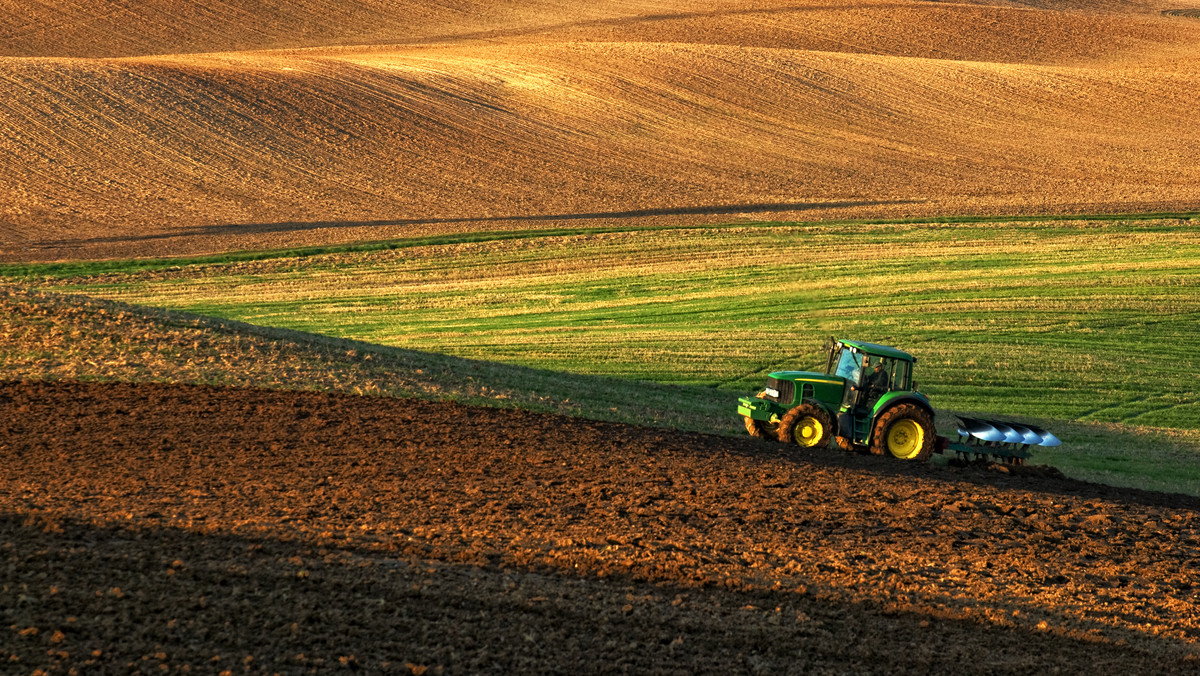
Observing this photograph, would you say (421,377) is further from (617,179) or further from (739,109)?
(739,109)

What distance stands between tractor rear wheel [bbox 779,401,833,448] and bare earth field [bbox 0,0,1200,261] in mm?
22004

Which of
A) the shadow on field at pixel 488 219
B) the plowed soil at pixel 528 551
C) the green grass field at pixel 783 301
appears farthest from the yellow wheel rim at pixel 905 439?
the shadow on field at pixel 488 219

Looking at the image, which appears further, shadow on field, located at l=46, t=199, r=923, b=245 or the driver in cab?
shadow on field, located at l=46, t=199, r=923, b=245

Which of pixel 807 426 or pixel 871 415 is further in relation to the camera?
pixel 807 426

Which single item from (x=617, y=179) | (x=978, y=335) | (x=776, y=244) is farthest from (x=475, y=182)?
(x=978, y=335)

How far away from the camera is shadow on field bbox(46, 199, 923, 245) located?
35438mm

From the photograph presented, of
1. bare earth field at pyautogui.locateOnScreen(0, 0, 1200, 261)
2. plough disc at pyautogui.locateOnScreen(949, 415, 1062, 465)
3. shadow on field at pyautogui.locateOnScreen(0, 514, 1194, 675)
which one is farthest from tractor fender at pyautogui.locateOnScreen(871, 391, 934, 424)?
bare earth field at pyautogui.locateOnScreen(0, 0, 1200, 261)

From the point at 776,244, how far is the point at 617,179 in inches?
389

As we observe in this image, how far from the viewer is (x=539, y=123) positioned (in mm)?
49438

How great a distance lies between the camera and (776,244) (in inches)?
1399

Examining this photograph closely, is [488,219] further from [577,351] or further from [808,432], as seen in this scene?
[808,432]

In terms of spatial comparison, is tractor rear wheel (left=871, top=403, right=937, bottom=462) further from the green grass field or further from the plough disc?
the green grass field

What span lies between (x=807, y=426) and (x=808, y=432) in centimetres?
9

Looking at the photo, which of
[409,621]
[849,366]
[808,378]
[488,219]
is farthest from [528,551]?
[488,219]
